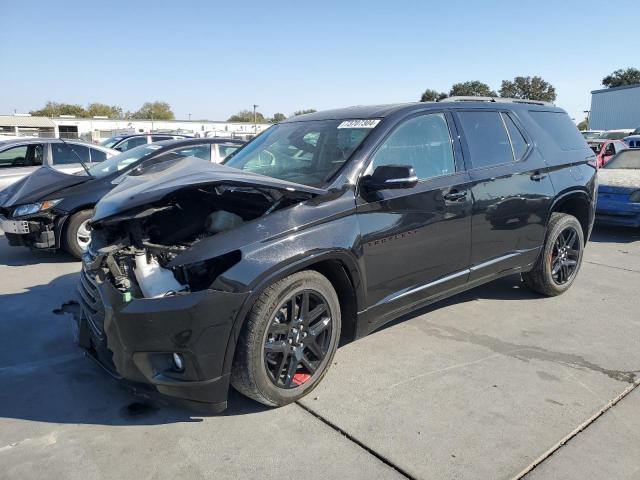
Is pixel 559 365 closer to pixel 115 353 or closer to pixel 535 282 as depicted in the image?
pixel 535 282

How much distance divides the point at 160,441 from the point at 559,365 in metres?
2.75

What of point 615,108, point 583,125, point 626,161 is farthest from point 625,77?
point 626,161

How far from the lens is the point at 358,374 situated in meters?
3.50

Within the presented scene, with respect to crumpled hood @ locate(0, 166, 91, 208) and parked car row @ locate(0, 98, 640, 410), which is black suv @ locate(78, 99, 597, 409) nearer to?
parked car row @ locate(0, 98, 640, 410)

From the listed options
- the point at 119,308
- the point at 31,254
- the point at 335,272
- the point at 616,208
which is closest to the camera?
the point at 119,308

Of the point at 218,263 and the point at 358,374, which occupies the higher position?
the point at 218,263

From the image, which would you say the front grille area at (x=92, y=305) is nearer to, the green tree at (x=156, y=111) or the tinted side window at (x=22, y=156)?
the tinted side window at (x=22, y=156)

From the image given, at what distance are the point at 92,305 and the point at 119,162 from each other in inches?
185

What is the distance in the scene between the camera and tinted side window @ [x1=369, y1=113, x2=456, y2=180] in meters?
3.59

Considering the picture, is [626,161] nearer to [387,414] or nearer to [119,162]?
[387,414]

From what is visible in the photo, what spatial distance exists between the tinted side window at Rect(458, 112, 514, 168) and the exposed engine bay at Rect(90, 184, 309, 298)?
1810 millimetres

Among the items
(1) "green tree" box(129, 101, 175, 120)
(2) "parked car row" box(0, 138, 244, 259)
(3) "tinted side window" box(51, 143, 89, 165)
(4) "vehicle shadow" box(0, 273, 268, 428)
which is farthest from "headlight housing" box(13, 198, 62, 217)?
(1) "green tree" box(129, 101, 175, 120)

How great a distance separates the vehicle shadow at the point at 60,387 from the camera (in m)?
2.99

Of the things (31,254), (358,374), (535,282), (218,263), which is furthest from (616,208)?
(31,254)
